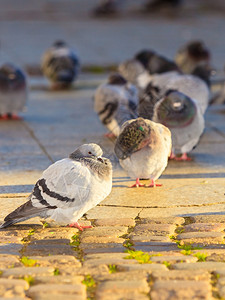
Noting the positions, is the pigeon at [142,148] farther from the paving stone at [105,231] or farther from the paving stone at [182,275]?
the paving stone at [182,275]

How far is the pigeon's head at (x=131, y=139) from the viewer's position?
6.08 meters

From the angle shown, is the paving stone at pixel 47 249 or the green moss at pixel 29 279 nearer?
the green moss at pixel 29 279

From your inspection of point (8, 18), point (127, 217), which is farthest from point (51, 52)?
point (8, 18)

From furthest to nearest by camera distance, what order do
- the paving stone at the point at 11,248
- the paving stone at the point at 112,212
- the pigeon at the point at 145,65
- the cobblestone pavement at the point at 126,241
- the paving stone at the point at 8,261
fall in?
1. the pigeon at the point at 145,65
2. the paving stone at the point at 112,212
3. the paving stone at the point at 11,248
4. the paving stone at the point at 8,261
5. the cobblestone pavement at the point at 126,241

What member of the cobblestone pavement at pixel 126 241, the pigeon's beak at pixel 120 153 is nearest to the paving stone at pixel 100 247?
the cobblestone pavement at pixel 126 241

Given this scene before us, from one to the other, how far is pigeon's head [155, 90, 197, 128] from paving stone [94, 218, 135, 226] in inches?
84.0

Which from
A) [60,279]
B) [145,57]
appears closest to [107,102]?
[145,57]

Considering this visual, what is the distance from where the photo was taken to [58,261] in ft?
14.8

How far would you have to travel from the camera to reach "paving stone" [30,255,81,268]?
4445mm

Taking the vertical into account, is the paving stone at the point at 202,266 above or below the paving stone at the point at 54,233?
below

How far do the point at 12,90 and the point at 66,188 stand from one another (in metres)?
5.34

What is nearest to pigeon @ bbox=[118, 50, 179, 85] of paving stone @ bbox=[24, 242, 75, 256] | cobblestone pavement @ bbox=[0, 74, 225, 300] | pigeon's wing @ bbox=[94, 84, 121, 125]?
pigeon's wing @ bbox=[94, 84, 121, 125]

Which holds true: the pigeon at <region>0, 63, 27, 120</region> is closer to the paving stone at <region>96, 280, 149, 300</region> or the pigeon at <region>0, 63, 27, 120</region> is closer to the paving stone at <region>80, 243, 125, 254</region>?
the paving stone at <region>80, 243, 125, 254</region>

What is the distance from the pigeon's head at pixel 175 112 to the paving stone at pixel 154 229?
2.24m
